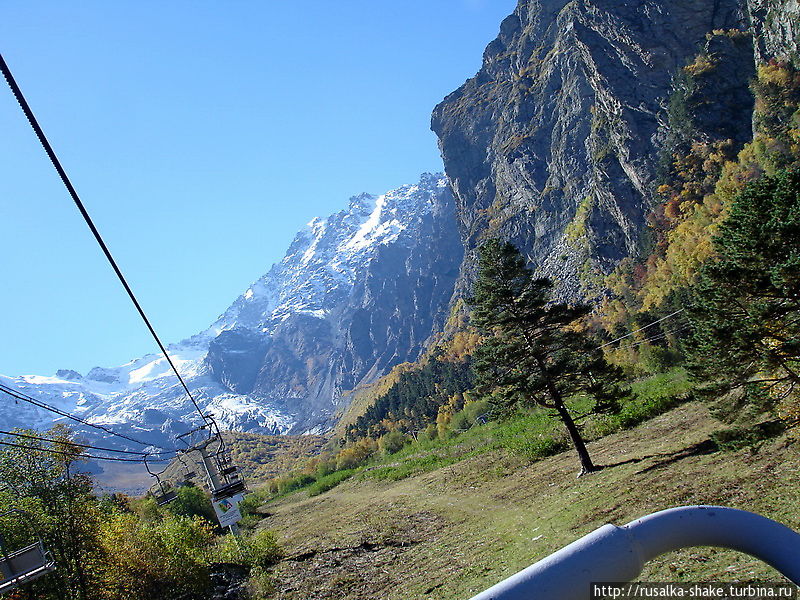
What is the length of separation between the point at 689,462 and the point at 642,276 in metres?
112

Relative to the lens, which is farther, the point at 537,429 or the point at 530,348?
the point at 537,429

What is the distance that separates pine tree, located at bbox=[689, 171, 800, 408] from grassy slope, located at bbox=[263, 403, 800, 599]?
2.88m

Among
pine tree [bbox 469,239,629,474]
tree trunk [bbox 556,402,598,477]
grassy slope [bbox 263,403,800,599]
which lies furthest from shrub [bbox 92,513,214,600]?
tree trunk [bbox 556,402,598,477]

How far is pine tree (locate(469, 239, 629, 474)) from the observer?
24250 millimetres

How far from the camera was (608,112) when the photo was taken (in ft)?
448

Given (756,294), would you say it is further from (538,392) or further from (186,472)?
(186,472)

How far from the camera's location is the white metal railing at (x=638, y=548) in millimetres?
1646

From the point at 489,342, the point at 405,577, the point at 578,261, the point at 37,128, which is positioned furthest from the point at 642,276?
the point at 37,128

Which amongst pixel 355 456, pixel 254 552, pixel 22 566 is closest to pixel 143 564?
pixel 22 566

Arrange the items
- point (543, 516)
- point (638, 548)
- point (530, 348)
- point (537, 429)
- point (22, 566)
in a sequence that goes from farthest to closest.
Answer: point (537, 429) → point (530, 348) → point (543, 516) → point (22, 566) → point (638, 548)

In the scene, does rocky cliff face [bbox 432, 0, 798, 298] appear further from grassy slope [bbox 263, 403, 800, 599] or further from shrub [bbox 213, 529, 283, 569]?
shrub [bbox 213, 529, 283, 569]

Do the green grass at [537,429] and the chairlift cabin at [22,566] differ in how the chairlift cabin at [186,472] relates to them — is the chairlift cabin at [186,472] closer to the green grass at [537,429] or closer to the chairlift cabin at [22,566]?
the chairlift cabin at [22,566]

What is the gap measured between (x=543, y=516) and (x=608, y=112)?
463ft

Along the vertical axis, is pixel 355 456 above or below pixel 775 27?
below
